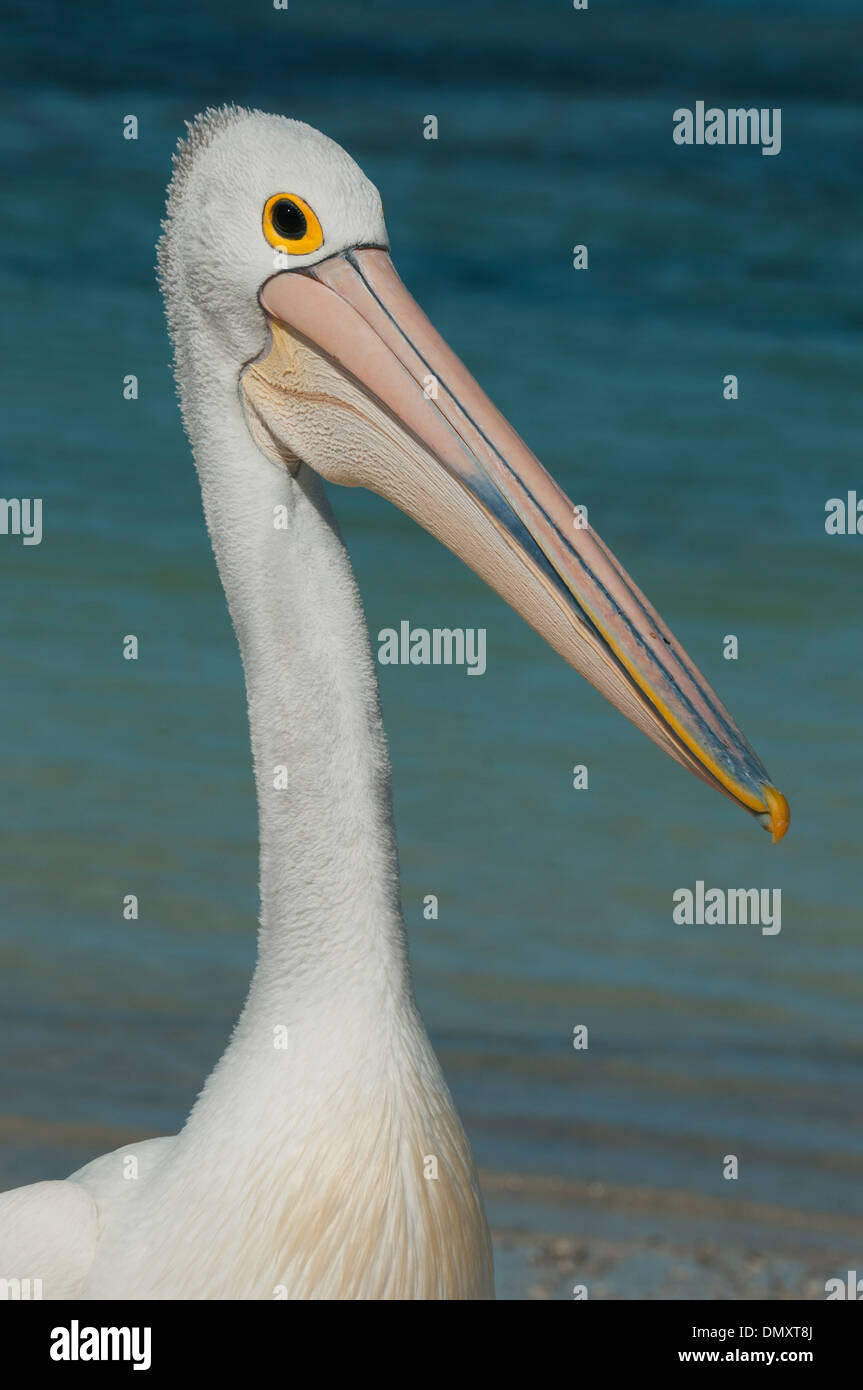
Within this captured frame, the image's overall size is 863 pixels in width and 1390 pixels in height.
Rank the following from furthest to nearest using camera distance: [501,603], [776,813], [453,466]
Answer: [501,603], [453,466], [776,813]

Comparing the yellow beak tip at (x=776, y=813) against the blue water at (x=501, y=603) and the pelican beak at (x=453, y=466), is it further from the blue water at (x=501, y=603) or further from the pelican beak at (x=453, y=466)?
the blue water at (x=501, y=603)

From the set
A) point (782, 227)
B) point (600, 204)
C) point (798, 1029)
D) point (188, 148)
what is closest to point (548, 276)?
point (600, 204)

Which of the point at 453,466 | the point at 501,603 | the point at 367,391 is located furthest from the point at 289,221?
the point at 501,603

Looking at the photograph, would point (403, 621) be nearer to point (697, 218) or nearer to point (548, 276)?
point (548, 276)

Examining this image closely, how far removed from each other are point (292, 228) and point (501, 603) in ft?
16.2

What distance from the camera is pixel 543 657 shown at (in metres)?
7.07

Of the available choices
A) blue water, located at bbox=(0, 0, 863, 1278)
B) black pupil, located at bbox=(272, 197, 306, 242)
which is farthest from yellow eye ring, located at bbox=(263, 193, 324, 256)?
blue water, located at bbox=(0, 0, 863, 1278)

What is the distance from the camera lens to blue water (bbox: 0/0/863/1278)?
4992mm

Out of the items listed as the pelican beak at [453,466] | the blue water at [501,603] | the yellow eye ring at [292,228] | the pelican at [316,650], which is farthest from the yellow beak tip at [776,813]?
the blue water at [501,603]

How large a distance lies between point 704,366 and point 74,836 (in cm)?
443

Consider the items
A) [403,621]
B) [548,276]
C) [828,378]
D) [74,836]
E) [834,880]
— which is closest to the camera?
[834,880]

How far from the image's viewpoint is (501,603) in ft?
23.8

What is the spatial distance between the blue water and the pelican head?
2601 mm

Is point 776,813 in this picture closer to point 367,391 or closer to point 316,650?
point 316,650
